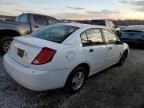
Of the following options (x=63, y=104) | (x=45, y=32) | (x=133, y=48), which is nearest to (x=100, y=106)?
(x=63, y=104)

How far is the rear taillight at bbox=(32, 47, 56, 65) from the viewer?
3844 millimetres

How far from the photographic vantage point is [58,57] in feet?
12.9

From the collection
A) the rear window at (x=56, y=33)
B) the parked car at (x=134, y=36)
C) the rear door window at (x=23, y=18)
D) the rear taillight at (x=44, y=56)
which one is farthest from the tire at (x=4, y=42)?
the parked car at (x=134, y=36)

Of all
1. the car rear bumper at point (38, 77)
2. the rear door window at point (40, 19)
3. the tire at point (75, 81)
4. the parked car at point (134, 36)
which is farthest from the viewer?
the parked car at point (134, 36)

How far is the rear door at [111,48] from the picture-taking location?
5737mm

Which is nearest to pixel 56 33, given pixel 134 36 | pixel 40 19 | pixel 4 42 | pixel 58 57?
pixel 58 57

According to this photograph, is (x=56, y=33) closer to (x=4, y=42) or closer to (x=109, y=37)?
(x=109, y=37)

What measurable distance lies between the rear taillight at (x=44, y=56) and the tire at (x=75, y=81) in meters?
0.68

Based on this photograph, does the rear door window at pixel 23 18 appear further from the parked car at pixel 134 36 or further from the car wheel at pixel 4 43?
the parked car at pixel 134 36

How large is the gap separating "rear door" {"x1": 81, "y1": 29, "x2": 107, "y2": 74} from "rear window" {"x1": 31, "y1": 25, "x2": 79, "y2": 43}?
36 centimetres

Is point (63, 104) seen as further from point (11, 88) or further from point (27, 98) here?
point (11, 88)

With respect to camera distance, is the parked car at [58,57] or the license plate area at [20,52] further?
the license plate area at [20,52]

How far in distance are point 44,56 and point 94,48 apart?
152 centimetres

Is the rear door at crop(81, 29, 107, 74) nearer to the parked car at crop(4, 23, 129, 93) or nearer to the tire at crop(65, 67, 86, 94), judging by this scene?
the parked car at crop(4, 23, 129, 93)
